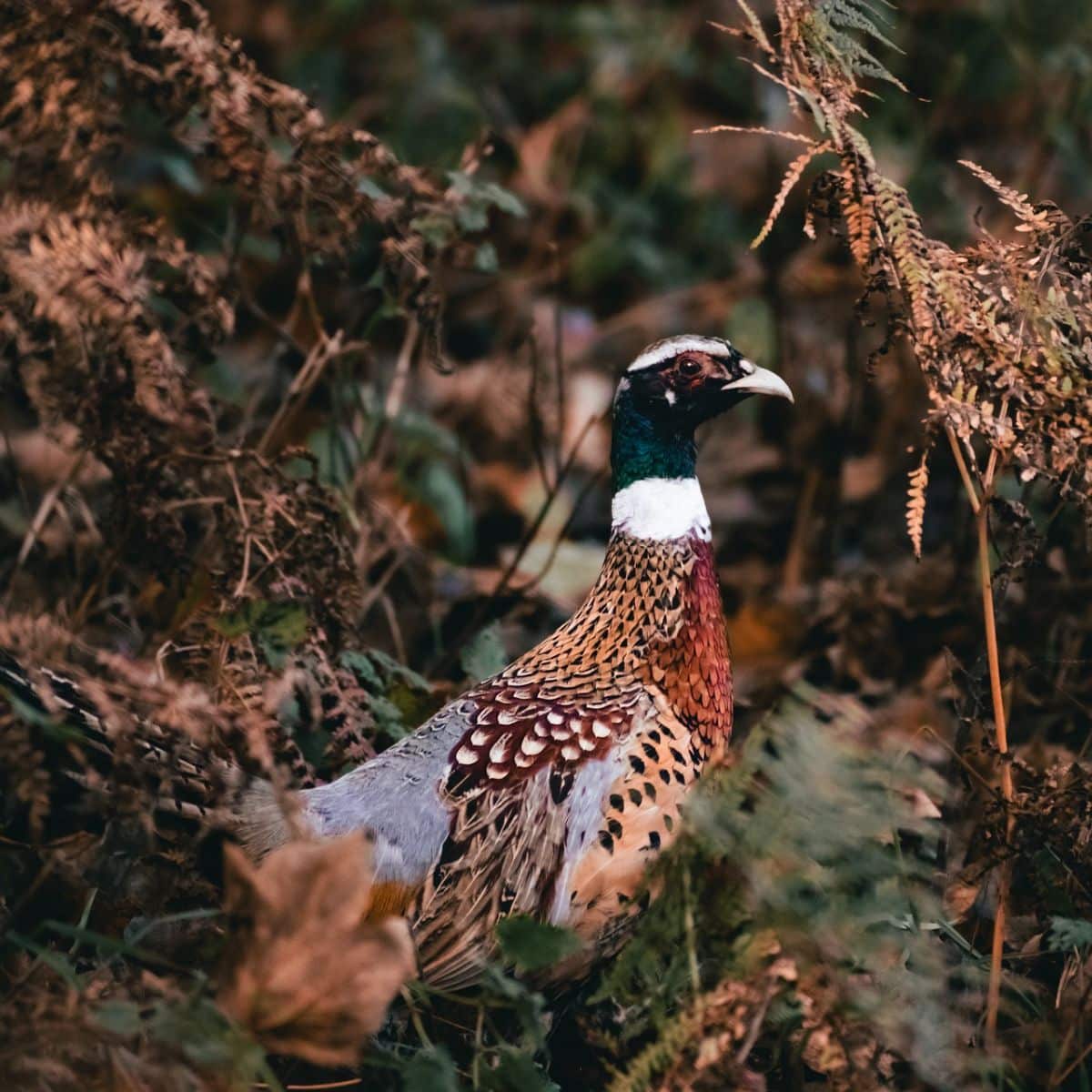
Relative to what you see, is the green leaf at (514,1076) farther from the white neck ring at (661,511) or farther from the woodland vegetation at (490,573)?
the white neck ring at (661,511)

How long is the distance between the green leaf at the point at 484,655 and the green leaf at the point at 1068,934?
5.54 feet

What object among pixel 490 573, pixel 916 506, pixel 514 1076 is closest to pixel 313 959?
pixel 514 1076

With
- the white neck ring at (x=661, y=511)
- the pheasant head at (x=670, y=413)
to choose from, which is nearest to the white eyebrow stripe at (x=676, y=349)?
the pheasant head at (x=670, y=413)

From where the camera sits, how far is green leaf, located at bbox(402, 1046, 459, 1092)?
8.58ft

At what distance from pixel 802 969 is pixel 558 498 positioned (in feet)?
12.7

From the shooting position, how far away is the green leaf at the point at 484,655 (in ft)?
14.2

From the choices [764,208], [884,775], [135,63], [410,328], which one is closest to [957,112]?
[764,208]

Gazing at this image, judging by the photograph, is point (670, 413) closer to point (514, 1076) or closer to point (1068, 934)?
point (1068, 934)

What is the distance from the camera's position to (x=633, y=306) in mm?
7914

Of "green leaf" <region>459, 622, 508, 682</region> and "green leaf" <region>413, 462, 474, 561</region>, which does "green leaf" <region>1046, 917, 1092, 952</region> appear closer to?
"green leaf" <region>459, 622, 508, 682</region>

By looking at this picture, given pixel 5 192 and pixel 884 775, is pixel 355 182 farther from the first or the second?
pixel 884 775

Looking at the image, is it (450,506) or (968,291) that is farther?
(450,506)

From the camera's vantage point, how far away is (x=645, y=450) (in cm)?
403

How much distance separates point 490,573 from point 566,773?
2.34 metres
